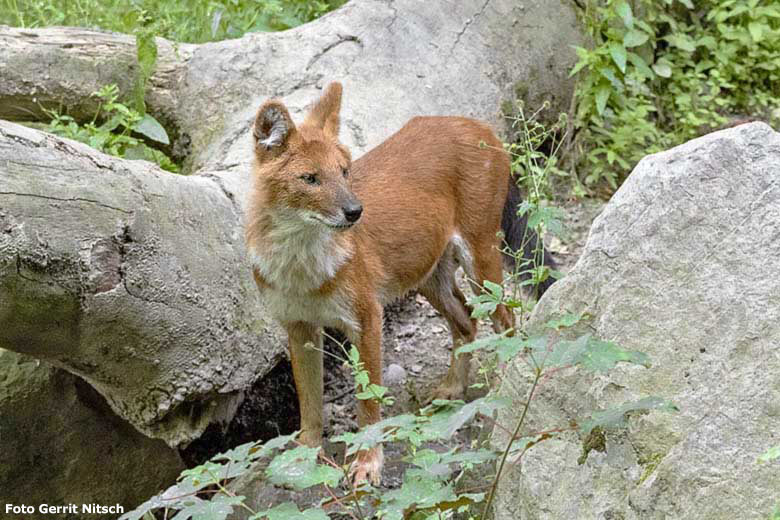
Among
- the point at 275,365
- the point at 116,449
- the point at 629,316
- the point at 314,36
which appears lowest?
the point at 116,449

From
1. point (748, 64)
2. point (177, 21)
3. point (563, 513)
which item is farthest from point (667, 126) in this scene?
point (563, 513)

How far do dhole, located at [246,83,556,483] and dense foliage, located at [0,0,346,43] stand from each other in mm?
2226

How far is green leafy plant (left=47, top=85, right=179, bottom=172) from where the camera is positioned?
616cm

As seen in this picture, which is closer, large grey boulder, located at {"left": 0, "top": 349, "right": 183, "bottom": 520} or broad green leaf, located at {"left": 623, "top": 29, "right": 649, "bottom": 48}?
large grey boulder, located at {"left": 0, "top": 349, "right": 183, "bottom": 520}

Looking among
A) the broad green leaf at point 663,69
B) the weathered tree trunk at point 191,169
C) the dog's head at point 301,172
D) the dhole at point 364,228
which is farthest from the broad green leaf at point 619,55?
the dog's head at point 301,172

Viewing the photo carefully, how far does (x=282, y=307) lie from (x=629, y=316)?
2.03m

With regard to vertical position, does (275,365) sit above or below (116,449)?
above

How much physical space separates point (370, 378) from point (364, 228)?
771 millimetres

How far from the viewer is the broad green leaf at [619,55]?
720 cm

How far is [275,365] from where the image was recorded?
5336 millimetres

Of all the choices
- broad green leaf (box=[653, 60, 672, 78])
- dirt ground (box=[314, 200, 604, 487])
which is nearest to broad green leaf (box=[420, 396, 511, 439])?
dirt ground (box=[314, 200, 604, 487])

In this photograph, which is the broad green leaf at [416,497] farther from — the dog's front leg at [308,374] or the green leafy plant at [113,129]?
the green leafy plant at [113,129]

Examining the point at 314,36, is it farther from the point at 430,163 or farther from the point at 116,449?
the point at 116,449

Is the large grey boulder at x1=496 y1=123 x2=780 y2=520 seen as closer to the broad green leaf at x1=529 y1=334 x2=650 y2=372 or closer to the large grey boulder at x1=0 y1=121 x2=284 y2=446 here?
the broad green leaf at x1=529 y1=334 x2=650 y2=372
